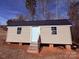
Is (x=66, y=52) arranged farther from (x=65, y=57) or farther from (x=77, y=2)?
(x=77, y=2)

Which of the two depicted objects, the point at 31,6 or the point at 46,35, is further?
the point at 31,6

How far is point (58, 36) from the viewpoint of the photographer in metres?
24.3

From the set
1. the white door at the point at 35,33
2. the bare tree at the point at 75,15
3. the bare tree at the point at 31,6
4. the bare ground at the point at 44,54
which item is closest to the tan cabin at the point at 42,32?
the white door at the point at 35,33

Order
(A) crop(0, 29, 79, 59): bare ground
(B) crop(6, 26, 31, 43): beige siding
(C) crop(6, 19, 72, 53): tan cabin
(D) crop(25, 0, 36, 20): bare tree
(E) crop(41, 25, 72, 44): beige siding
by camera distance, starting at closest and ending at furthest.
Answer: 1. (A) crop(0, 29, 79, 59): bare ground
2. (E) crop(41, 25, 72, 44): beige siding
3. (C) crop(6, 19, 72, 53): tan cabin
4. (B) crop(6, 26, 31, 43): beige siding
5. (D) crop(25, 0, 36, 20): bare tree

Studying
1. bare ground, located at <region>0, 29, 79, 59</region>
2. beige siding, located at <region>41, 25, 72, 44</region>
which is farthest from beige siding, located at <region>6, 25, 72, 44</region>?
bare ground, located at <region>0, 29, 79, 59</region>

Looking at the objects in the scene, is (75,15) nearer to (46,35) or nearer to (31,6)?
(31,6)

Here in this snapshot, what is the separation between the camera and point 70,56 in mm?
20375

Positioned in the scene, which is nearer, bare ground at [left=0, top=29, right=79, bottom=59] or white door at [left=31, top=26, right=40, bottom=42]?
bare ground at [left=0, top=29, right=79, bottom=59]

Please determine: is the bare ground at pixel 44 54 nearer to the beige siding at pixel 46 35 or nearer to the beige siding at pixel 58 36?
the beige siding at pixel 58 36

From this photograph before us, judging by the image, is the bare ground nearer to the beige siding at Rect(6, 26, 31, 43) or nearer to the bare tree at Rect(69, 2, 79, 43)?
the beige siding at Rect(6, 26, 31, 43)

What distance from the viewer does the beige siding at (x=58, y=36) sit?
24.1 m

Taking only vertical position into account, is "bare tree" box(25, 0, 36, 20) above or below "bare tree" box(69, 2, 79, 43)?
above

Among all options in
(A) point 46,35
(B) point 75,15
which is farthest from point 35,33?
(B) point 75,15

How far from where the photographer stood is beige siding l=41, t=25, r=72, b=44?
24.1 m
